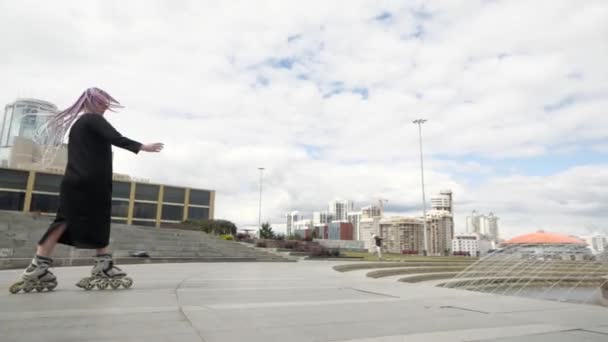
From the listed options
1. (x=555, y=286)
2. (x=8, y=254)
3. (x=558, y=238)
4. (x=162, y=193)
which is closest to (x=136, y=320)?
(x=8, y=254)

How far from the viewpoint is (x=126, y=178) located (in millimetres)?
74938

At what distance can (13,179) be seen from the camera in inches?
2388

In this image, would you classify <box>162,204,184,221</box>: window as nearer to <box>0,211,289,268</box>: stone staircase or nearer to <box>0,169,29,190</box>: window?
<box>0,169,29,190</box>: window

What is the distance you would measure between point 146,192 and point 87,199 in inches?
2857

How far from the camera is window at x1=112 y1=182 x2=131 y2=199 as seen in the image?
69250 mm

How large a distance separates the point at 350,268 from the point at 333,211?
153 meters

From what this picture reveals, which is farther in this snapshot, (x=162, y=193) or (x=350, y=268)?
(x=162, y=193)

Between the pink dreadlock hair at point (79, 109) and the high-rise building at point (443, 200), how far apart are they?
291 feet

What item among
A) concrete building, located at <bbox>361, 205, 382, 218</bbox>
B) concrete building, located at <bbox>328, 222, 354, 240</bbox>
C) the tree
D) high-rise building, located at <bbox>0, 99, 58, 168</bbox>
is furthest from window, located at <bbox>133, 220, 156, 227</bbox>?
concrete building, located at <bbox>361, 205, 382, 218</bbox>

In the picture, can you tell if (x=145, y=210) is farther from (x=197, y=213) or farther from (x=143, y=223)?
(x=197, y=213)

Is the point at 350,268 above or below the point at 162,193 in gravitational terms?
below

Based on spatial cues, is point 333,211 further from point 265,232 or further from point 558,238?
point 558,238

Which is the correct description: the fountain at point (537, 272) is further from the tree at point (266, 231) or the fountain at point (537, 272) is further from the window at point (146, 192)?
the window at point (146, 192)

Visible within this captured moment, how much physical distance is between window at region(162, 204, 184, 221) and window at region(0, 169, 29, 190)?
2269cm
